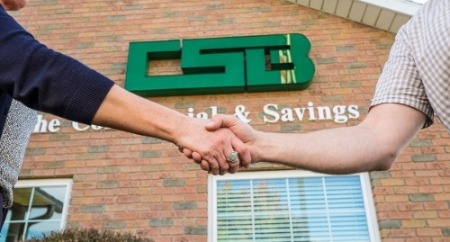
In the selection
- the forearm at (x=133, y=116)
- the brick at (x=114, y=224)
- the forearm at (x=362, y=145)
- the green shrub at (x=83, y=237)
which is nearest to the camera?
the forearm at (x=133, y=116)

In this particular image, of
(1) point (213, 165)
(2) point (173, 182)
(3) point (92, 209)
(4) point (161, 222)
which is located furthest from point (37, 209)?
(1) point (213, 165)

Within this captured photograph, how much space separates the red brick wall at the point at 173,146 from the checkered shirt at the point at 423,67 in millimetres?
3074

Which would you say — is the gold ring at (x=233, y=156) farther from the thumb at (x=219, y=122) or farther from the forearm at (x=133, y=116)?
the forearm at (x=133, y=116)

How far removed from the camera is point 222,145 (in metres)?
1.89

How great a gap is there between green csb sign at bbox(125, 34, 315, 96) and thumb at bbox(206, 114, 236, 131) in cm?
326

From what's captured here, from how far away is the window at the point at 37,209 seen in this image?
4719 millimetres

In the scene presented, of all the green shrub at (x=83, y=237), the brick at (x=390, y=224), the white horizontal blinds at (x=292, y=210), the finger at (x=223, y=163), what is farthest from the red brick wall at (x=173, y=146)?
the finger at (x=223, y=163)

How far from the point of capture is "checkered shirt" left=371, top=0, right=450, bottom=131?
54.2 inches

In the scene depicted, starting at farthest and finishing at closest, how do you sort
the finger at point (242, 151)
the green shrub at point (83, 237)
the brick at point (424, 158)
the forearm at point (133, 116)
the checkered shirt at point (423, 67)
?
the brick at point (424, 158), the green shrub at point (83, 237), the finger at point (242, 151), the forearm at point (133, 116), the checkered shirt at point (423, 67)

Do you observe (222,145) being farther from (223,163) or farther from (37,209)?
(37,209)

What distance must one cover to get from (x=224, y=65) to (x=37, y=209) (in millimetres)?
2724

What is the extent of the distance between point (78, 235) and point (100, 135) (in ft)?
8.30

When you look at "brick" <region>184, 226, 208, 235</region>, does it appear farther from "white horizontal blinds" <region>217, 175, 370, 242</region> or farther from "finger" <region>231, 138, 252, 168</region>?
"finger" <region>231, 138, 252, 168</region>

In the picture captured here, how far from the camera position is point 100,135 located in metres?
5.14
